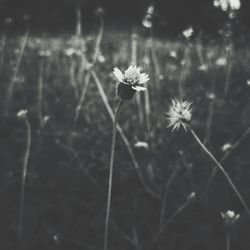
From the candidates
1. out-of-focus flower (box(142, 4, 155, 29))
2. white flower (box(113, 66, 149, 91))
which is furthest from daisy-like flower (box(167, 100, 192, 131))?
out-of-focus flower (box(142, 4, 155, 29))

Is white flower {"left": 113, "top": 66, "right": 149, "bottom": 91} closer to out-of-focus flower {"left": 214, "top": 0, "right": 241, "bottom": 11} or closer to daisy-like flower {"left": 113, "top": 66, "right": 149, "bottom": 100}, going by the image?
daisy-like flower {"left": 113, "top": 66, "right": 149, "bottom": 100}

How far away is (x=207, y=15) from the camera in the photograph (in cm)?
779

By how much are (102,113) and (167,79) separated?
0.96 meters

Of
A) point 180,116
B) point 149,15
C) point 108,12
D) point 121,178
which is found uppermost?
point 108,12

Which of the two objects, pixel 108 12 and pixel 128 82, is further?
pixel 108 12

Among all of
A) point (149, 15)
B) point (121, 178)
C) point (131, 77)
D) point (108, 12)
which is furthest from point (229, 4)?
point (108, 12)

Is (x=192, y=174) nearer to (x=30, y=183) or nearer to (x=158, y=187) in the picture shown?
(x=158, y=187)

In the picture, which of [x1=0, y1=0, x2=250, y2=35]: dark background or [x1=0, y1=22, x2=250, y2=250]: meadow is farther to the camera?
[x1=0, y1=0, x2=250, y2=35]: dark background

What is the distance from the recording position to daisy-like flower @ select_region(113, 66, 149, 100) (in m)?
0.94

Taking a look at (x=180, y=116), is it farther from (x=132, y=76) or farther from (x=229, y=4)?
(x=229, y=4)

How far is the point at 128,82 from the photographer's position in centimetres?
97

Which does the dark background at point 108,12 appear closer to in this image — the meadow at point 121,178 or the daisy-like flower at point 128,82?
the meadow at point 121,178

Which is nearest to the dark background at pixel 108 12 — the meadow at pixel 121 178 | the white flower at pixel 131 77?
the meadow at pixel 121 178

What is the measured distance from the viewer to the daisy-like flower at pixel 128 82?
0.94 metres
